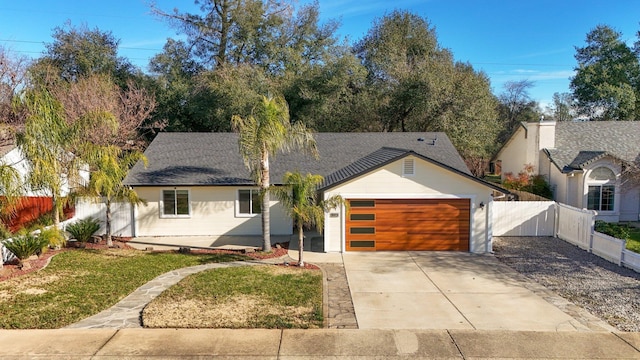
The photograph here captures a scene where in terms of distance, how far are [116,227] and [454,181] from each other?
1348 centimetres

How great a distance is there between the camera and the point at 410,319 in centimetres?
832

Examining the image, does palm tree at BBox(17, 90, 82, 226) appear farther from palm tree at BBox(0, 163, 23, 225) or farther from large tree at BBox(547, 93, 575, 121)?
large tree at BBox(547, 93, 575, 121)

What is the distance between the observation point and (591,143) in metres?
22.9

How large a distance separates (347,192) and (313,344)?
303 inches

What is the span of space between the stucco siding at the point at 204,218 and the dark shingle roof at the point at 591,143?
50.9ft

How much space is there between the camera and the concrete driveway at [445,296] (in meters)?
8.15

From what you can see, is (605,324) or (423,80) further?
(423,80)

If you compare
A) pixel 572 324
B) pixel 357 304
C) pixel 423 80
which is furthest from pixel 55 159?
pixel 423 80

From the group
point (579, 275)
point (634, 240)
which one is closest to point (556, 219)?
point (634, 240)

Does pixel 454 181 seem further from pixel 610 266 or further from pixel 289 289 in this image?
pixel 289 289

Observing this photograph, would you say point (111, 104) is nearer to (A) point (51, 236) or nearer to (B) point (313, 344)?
(A) point (51, 236)

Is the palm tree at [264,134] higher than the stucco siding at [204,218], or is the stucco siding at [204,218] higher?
the palm tree at [264,134]

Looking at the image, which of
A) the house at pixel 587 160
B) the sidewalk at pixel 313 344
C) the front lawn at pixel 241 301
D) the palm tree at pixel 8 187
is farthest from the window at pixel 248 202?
the house at pixel 587 160

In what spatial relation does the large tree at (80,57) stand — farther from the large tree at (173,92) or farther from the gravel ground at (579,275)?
the gravel ground at (579,275)
